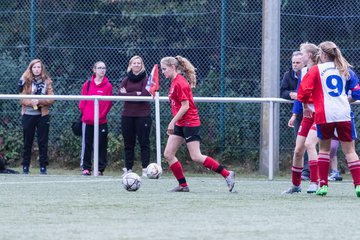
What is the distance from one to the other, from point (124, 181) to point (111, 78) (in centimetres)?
590

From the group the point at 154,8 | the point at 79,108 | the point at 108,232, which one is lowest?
the point at 108,232

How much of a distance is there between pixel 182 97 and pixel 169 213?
10.3ft

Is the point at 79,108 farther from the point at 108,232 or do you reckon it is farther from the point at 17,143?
the point at 108,232

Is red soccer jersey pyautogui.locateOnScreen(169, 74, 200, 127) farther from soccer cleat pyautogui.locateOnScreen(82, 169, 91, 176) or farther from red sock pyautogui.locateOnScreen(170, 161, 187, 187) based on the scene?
soccer cleat pyautogui.locateOnScreen(82, 169, 91, 176)

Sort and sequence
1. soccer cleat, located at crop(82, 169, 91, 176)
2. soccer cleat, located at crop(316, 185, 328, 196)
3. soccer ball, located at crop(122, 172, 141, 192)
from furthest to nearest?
soccer cleat, located at crop(82, 169, 91, 176) < soccer ball, located at crop(122, 172, 141, 192) < soccer cleat, located at crop(316, 185, 328, 196)

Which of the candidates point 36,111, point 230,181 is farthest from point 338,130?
point 36,111

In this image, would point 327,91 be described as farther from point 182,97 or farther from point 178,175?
point 178,175

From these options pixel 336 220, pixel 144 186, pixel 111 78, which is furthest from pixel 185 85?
pixel 111 78

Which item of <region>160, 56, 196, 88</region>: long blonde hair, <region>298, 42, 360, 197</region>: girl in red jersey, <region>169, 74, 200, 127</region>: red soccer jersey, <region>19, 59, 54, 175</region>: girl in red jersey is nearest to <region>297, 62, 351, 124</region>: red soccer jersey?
<region>298, 42, 360, 197</region>: girl in red jersey

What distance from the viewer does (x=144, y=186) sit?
12.0 m

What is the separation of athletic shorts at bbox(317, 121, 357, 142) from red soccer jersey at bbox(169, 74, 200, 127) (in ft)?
5.06

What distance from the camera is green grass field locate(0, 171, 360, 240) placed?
659cm

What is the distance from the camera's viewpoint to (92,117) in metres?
14.9

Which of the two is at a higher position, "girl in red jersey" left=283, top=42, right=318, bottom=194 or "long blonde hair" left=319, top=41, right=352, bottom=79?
"long blonde hair" left=319, top=41, right=352, bottom=79
